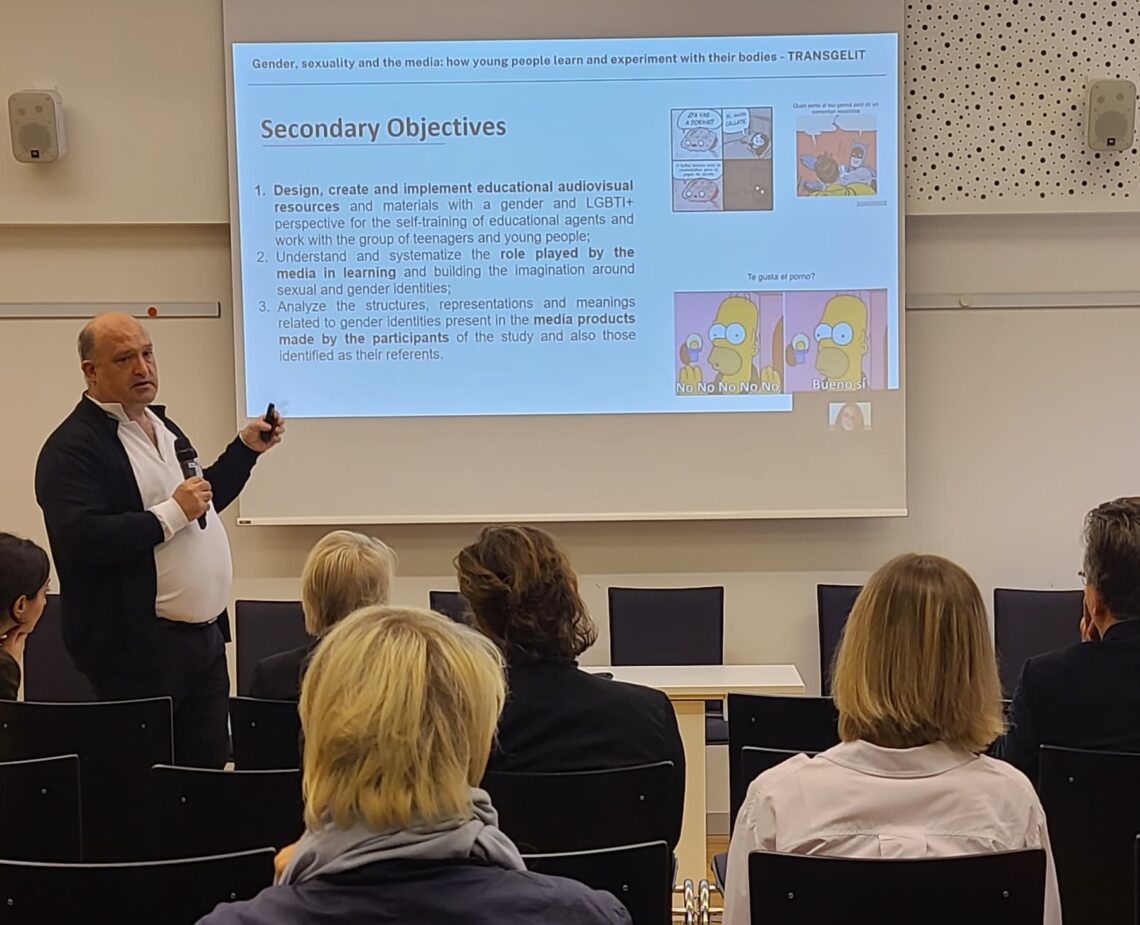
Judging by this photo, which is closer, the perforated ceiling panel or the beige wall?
the perforated ceiling panel

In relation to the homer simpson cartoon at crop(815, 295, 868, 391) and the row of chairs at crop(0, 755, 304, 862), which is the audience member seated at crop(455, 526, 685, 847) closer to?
the row of chairs at crop(0, 755, 304, 862)

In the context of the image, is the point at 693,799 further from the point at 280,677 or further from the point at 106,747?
the point at 106,747

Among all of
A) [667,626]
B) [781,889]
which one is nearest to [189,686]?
[667,626]

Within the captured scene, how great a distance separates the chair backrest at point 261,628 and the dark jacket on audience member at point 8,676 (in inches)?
70.8

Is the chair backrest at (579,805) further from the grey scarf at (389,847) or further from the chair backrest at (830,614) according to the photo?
the chair backrest at (830,614)

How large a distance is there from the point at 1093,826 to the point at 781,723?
721 mm

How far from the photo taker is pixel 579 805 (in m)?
2.00

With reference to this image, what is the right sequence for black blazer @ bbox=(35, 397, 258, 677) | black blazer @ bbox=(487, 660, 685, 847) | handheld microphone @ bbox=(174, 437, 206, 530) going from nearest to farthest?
black blazer @ bbox=(487, 660, 685, 847), black blazer @ bbox=(35, 397, 258, 677), handheld microphone @ bbox=(174, 437, 206, 530)

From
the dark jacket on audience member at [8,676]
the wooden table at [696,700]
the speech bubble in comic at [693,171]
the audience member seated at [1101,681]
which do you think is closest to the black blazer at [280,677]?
the dark jacket on audience member at [8,676]

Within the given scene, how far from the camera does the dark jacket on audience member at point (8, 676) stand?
247 cm

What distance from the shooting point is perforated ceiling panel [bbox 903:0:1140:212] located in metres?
4.54

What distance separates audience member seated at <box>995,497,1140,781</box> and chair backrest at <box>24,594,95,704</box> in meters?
3.54

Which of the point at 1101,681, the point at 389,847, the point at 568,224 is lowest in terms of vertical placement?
the point at 1101,681

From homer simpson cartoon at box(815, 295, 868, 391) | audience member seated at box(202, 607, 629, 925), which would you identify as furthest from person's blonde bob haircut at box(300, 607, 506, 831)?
homer simpson cartoon at box(815, 295, 868, 391)
